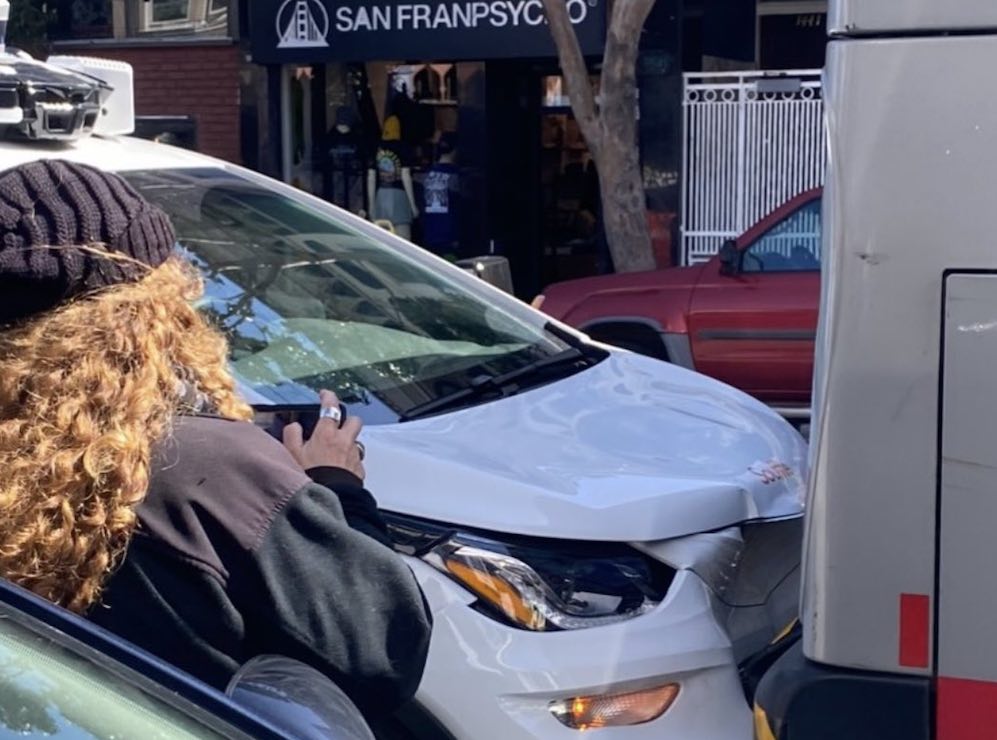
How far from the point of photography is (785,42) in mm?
13766

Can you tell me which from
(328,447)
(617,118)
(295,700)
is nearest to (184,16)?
(617,118)

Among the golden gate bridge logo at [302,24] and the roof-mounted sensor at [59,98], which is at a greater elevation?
the golden gate bridge logo at [302,24]

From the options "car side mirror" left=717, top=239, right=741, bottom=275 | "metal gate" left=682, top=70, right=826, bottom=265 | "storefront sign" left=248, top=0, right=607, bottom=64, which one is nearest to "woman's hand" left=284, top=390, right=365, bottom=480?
"car side mirror" left=717, top=239, right=741, bottom=275

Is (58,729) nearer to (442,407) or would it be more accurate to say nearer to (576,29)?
(442,407)

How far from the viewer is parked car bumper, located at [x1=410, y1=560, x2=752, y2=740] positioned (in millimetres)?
3037

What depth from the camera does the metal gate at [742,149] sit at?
492 inches

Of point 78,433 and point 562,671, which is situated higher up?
point 78,433

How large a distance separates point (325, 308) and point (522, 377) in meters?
0.58

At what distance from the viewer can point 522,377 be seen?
4.01 meters

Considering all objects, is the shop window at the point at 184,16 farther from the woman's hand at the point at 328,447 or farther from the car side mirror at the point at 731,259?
the woman's hand at the point at 328,447

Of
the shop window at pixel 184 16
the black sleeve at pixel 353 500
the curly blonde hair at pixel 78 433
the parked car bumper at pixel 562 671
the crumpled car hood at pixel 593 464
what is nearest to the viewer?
the curly blonde hair at pixel 78 433

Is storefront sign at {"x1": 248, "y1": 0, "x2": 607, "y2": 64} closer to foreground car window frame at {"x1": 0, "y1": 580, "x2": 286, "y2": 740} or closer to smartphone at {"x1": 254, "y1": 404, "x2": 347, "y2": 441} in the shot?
smartphone at {"x1": 254, "y1": 404, "x2": 347, "y2": 441}

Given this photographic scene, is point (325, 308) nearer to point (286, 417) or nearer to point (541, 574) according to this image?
point (286, 417)

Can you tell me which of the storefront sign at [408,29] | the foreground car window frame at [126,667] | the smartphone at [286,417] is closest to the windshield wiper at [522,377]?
the smartphone at [286,417]
